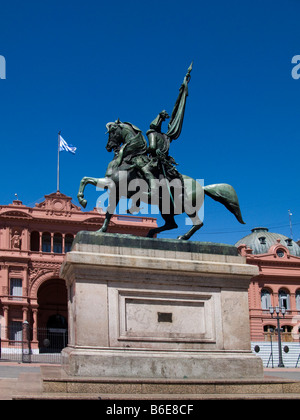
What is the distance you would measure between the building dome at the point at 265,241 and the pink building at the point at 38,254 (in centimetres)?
1685

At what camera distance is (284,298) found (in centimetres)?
5700

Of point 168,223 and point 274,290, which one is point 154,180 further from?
point 274,290

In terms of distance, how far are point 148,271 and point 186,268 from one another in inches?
22.9

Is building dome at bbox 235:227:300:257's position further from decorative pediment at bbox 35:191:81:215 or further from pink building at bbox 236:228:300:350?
decorative pediment at bbox 35:191:81:215

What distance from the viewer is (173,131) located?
970 centimetres

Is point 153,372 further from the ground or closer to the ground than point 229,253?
closer to the ground

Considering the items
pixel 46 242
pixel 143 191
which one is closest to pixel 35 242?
pixel 46 242

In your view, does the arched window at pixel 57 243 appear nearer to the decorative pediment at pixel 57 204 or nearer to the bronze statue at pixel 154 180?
the decorative pediment at pixel 57 204

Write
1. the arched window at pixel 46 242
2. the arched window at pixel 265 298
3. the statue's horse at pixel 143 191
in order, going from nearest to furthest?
the statue's horse at pixel 143 191 → the arched window at pixel 46 242 → the arched window at pixel 265 298

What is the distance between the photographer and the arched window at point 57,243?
50625mm

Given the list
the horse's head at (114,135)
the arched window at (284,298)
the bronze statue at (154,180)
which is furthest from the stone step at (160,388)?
the arched window at (284,298)
